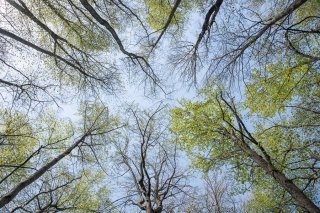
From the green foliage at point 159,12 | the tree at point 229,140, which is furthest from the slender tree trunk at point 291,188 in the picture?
the green foliage at point 159,12

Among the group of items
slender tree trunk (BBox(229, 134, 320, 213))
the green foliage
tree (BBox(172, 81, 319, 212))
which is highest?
the green foliage

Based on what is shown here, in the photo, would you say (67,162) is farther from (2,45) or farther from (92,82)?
(2,45)

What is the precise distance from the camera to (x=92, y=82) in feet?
21.3

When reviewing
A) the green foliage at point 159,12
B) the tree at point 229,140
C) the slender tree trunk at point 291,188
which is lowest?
the slender tree trunk at point 291,188

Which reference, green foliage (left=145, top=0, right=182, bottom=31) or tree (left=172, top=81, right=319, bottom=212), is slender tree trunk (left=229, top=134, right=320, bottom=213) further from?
Result: green foliage (left=145, top=0, right=182, bottom=31)

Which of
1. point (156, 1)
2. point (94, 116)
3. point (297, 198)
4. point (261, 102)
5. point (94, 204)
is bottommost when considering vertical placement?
point (297, 198)

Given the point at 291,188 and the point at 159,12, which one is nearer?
the point at 291,188

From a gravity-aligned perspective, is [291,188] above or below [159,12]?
below

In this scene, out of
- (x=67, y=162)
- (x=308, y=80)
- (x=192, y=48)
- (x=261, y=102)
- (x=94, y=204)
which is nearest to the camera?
(x=192, y=48)

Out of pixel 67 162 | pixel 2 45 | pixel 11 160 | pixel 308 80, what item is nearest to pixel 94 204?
pixel 67 162

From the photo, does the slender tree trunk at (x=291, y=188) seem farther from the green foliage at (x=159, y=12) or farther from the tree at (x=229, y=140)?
the green foliage at (x=159, y=12)

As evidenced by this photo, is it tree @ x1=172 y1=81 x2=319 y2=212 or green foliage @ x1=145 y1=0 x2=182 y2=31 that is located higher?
green foliage @ x1=145 y1=0 x2=182 y2=31

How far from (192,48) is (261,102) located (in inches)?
156

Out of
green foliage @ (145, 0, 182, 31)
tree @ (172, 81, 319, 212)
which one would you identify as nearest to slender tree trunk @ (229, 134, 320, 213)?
tree @ (172, 81, 319, 212)
